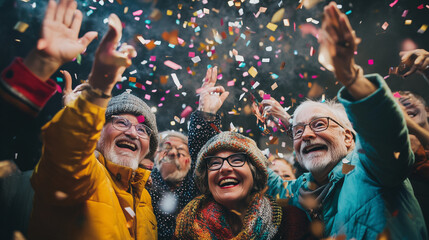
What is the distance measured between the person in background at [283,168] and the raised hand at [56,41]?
13.3 feet

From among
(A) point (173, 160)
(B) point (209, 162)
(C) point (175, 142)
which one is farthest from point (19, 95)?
(C) point (175, 142)

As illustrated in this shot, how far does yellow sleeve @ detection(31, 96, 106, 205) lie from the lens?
1.49 m

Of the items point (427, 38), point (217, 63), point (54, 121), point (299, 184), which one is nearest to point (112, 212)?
point (54, 121)

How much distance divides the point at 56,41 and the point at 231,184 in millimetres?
2054

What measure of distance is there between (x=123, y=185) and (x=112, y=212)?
18.1 inches

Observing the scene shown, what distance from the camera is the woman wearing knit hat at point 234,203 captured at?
7.62ft

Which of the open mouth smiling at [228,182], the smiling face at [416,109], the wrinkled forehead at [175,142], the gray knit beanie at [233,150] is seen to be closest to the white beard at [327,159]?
the gray knit beanie at [233,150]

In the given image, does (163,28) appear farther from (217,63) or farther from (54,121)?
(54,121)

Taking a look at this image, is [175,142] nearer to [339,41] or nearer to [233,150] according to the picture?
[233,150]

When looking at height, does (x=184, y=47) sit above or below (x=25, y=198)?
above

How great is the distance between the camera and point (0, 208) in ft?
11.0

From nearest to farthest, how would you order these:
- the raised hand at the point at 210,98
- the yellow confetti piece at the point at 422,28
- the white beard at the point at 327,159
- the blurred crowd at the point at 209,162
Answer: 1. the blurred crowd at the point at 209,162
2. the white beard at the point at 327,159
3. the raised hand at the point at 210,98
4. the yellow confetti piece at the point at 422,28

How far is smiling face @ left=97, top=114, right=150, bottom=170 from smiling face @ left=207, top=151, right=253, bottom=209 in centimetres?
92

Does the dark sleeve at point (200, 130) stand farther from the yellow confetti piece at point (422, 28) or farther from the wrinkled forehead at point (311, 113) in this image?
the yellow confetti piece at point (422, 28)
